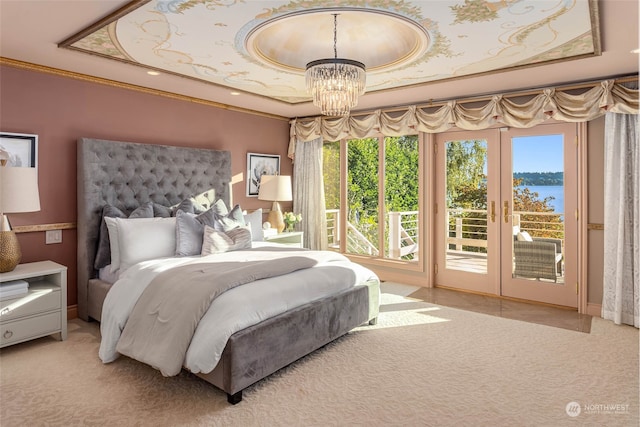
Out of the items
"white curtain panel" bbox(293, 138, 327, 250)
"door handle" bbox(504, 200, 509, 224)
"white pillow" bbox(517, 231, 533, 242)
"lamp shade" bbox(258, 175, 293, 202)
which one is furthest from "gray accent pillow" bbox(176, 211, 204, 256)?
"white pillow" bbox(517, 231, 533, 242)

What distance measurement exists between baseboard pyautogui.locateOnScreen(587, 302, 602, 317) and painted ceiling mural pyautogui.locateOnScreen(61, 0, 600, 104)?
2.52 metres

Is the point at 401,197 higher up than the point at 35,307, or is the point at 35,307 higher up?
the point at 401,197

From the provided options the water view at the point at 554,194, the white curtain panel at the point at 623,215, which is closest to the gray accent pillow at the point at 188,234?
the water view at the point at 554,194

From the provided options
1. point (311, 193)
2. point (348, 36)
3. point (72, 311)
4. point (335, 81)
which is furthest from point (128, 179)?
point (311, 193)

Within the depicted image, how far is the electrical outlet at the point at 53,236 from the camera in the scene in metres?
3.80

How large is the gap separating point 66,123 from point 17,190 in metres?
0.96

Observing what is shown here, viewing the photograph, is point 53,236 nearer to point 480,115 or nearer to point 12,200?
point 12,200

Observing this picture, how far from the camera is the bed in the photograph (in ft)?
8.39

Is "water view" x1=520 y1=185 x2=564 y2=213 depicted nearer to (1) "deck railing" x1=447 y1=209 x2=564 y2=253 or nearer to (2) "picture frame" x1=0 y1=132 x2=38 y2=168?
(1) "deck railing" x1=447 y1=209 x2=564 y2=253

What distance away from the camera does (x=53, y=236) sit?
151 inches

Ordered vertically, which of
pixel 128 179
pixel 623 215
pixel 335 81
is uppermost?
pixel 335 81

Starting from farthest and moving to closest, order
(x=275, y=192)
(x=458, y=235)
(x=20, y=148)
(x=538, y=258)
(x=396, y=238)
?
1. (x=396, y=238)
2. (x=275, y=192)
3. (x=458, y=235)
4. (x=538, y=258)
5. (x=20, y=148)

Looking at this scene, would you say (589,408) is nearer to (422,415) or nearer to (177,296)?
(422,415)

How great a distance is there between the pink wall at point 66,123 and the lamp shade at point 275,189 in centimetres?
114
